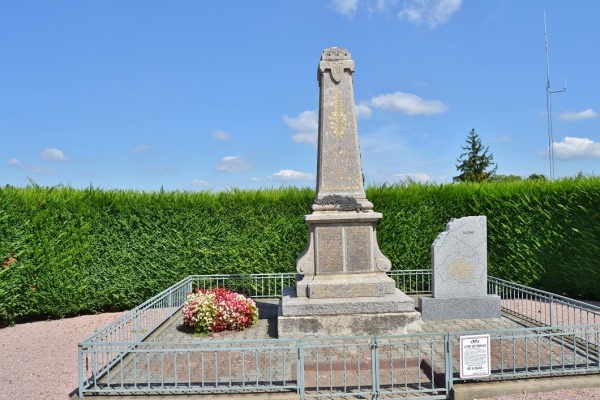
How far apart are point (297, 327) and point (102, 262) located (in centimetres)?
692

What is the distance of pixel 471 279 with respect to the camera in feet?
32.0

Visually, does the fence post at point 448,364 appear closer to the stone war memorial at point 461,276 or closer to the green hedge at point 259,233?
the stone war memorial at point 461,276

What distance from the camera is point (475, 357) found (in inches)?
228

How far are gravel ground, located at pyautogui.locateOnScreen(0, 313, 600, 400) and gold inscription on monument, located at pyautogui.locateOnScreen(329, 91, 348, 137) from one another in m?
5.63

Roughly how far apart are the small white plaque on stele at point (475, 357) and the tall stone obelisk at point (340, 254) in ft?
8.42

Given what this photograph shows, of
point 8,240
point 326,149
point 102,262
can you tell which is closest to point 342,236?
point 326,149

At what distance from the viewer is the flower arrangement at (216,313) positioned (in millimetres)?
8938

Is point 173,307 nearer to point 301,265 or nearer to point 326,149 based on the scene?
point 301,265

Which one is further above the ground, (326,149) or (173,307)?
(326,149)

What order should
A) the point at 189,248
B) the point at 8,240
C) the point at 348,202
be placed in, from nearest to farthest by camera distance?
the point at 348,202, the point at 8,240, the point at 189,248

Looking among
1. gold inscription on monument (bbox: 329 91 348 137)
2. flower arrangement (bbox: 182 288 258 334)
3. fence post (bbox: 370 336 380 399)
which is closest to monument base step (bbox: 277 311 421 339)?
flower arrangement (bbox: 182 288 258 334)

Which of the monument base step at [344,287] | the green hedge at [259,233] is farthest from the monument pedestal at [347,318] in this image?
the green hedge at [259,233]

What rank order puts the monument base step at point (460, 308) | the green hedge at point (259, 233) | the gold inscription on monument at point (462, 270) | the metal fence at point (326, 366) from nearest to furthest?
the metal fence at point (326, 366), the monument base step at point (460, 308), the gold inscription on monument at point (462, 270), the green hedge at point (259, 233)

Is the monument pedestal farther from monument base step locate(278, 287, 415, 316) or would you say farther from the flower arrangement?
the flower arrangement
